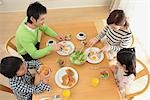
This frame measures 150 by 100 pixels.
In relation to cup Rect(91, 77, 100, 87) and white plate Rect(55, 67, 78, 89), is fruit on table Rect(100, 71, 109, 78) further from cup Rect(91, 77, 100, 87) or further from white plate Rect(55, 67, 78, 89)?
white plate Rect(55, 67, 78, 89)

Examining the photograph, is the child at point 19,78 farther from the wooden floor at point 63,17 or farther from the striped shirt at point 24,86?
the wooden floor at point 63,17

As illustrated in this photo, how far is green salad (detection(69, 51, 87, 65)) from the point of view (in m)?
1.78

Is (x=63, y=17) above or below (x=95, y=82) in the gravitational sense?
above

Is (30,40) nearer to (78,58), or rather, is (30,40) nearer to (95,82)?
(78,58)

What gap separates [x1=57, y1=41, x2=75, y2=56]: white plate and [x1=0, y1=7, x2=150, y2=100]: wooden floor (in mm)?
1132

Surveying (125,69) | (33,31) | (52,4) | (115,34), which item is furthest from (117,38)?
(52,4)

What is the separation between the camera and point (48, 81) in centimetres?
170

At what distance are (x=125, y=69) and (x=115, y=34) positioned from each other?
0.44m

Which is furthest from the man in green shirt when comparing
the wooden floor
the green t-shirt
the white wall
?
the white wall

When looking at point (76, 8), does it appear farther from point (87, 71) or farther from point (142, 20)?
point (87, 71)

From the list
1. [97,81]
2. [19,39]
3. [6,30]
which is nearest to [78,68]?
[97,81]

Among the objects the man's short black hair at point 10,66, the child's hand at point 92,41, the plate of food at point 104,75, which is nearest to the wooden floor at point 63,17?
the child's hand at point 92,41

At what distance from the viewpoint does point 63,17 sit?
317 centimetres

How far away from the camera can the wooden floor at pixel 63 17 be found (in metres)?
3.02
